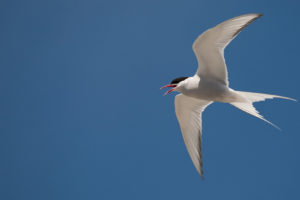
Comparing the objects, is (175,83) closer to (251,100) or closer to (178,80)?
(178,80)

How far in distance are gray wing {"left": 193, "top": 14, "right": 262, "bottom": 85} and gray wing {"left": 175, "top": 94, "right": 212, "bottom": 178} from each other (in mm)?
904

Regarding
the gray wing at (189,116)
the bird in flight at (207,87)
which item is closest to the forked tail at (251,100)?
the bird in flight at (207,87)

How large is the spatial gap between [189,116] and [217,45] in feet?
5.80

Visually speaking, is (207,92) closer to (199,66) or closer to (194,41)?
(199,66)

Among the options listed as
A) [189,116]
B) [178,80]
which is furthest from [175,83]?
[189,116]

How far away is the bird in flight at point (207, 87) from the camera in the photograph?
4.47 m

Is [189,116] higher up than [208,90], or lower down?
lower down

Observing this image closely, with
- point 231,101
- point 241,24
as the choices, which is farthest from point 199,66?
point 241,24

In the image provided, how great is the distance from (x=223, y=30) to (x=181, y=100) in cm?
191

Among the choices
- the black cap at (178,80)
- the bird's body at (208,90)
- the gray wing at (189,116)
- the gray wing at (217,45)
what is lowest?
the gray wing at (189,116)

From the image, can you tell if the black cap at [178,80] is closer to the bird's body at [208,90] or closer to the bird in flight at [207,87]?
the bird in flight at [207,87]

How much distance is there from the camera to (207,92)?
16.9 ft

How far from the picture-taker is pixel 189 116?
607 cm

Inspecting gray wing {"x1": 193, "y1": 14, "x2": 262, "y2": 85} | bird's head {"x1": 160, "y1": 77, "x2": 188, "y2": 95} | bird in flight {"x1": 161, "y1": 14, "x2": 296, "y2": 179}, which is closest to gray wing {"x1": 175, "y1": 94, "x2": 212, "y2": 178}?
bird in flight {"x1": 161, "y1": 14, "x2": 296, "y2": 179}
